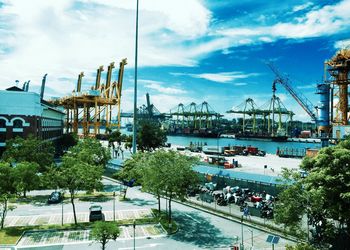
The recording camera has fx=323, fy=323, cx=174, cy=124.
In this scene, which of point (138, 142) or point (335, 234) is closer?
point (335, 234)

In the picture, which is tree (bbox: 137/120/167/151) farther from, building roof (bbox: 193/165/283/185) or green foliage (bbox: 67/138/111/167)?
building roof (bbox: 193/165/283/185)

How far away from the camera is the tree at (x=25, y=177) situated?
2970cm

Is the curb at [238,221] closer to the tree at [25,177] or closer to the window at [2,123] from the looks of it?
the tree at [25,177]

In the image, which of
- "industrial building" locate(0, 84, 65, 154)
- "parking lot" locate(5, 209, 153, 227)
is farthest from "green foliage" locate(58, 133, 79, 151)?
"parking lot" locate(5, 209, 153, 227)

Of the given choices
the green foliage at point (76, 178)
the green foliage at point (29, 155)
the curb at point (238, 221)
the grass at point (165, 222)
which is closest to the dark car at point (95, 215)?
the green foliage at point (76, 178)

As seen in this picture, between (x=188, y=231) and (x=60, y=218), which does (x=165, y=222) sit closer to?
(x=188, y=231)

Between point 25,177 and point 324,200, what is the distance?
25942 millimetres

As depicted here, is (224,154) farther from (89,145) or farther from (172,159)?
(172,159)

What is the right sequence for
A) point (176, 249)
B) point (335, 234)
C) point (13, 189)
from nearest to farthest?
point (335, 234), point (176, 249), point (13, 189)

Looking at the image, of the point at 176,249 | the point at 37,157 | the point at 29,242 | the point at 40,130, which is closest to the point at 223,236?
the point at 176,249

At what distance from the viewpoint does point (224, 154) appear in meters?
79.2

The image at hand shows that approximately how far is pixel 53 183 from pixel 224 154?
185 ft

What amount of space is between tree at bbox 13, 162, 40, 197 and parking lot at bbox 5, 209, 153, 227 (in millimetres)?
2731

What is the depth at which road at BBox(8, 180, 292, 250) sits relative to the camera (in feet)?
77.3
